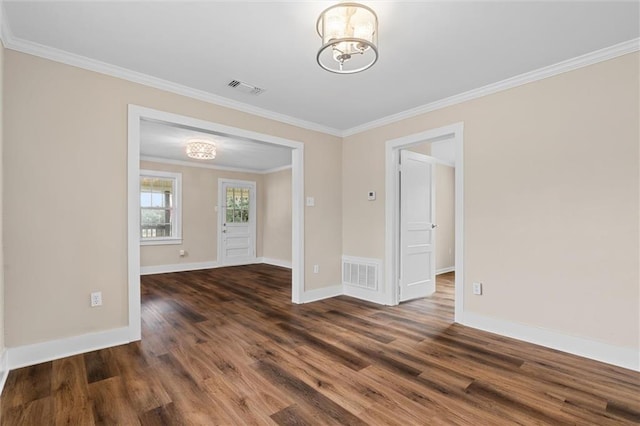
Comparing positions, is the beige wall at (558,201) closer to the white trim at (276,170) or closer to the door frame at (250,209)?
the white trim at (276,170)

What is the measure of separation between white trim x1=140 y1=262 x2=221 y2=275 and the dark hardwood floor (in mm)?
3476

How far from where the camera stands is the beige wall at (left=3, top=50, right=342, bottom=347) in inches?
93.0

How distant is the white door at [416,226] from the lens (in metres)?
4.22

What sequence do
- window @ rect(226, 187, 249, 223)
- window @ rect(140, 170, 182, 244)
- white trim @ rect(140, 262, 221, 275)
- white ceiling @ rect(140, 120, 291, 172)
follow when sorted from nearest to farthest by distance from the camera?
white ceiling @ rect(140, 120, 291, 172) → white trim @ rect(140, 262, 221, 275) → window @ rect(140, 170, 182, 244) → window @ rect(226, 187, 249, 223)

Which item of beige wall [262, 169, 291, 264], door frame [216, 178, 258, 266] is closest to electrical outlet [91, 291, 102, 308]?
door frame [216, 178, 258, 266]

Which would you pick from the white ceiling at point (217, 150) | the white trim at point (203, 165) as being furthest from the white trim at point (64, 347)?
the white trim at point (203, 165)

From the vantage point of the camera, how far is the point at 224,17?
2088 mm

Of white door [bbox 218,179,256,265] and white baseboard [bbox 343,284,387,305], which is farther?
white door [bbox 218,179,256,265]

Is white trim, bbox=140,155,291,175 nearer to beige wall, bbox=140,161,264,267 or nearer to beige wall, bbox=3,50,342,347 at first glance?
beige wall, bbox=140,161,264,267

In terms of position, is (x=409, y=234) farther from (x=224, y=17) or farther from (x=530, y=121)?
(x=224, y=17)

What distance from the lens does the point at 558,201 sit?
8.93 ft

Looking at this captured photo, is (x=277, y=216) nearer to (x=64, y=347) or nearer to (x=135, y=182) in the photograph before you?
(x=135, y=182)

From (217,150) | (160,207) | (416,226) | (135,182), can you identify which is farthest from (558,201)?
(160,207)

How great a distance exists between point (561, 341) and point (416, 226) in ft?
6.98
